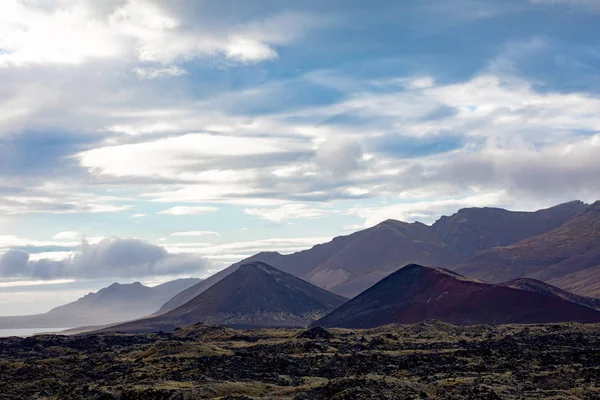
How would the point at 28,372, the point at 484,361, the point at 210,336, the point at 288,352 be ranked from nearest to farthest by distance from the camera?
the point at 484,361
the point at 28,372
the point at 288,352
the point at 210,336

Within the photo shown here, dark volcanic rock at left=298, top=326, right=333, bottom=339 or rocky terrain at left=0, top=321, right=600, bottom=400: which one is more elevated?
dark volcanic rock at left=298, top=326, right=333, bottom=339

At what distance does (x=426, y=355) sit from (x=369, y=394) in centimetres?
4342

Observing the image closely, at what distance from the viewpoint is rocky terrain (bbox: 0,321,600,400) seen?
222 feet

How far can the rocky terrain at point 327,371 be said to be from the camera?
222ft

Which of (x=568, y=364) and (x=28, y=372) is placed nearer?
(x=568, y=364)

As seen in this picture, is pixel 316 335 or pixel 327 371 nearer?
pixel 327 371

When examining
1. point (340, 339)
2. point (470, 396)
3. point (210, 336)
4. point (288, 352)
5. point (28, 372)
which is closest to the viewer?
point (470, 396)

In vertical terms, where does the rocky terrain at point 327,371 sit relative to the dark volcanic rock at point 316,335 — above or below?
below

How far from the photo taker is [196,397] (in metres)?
67.2

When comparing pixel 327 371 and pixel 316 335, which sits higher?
pixel 316 335

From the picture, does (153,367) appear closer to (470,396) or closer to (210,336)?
(470,396)

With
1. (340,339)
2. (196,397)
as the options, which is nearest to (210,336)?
(340,339)

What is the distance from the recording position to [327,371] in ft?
301

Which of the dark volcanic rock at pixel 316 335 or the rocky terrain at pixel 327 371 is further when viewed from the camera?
the dark volcanic rock at pixel 316 335
